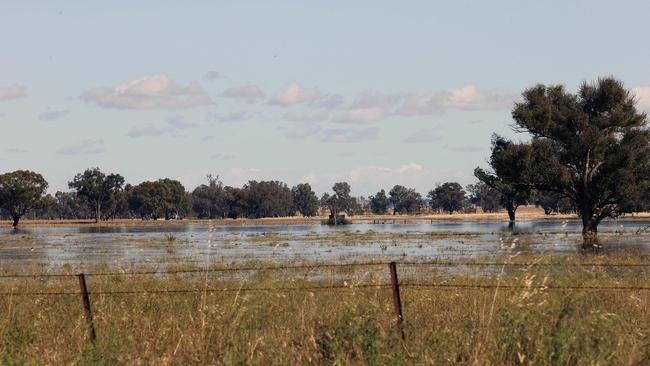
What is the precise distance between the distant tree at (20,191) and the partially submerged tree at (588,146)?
133 metres

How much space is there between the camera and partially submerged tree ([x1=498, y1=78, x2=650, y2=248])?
67.2m

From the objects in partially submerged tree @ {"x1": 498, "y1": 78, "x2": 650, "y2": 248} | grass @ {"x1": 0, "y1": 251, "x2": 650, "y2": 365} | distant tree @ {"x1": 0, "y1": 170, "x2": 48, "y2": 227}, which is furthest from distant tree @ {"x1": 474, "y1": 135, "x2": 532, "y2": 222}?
distant tree @ {"x1": 0, "y1": 170, "x2": 48, "y2": 227}

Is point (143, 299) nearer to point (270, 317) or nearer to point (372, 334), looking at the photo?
point (270, 317)

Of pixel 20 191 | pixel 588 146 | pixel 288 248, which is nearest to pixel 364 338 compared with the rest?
pixel 288 248

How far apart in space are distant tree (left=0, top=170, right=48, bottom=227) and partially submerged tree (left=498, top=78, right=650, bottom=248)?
437ft

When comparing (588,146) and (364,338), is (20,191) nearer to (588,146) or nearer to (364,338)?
(588,146)

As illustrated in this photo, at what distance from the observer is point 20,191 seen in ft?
577

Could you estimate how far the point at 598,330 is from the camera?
10.6 meters

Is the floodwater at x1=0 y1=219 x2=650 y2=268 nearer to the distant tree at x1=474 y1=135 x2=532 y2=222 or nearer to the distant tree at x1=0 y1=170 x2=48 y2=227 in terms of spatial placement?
the distant tree at x1=474 y1=135 x2=532 y2=222

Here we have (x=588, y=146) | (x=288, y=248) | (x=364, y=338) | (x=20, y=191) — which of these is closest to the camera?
(x=364, y=338)

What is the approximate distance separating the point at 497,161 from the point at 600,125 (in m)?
9.00

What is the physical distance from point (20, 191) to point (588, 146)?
13913 cm

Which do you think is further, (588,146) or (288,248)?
(588,146)

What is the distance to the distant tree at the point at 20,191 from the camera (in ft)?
577
